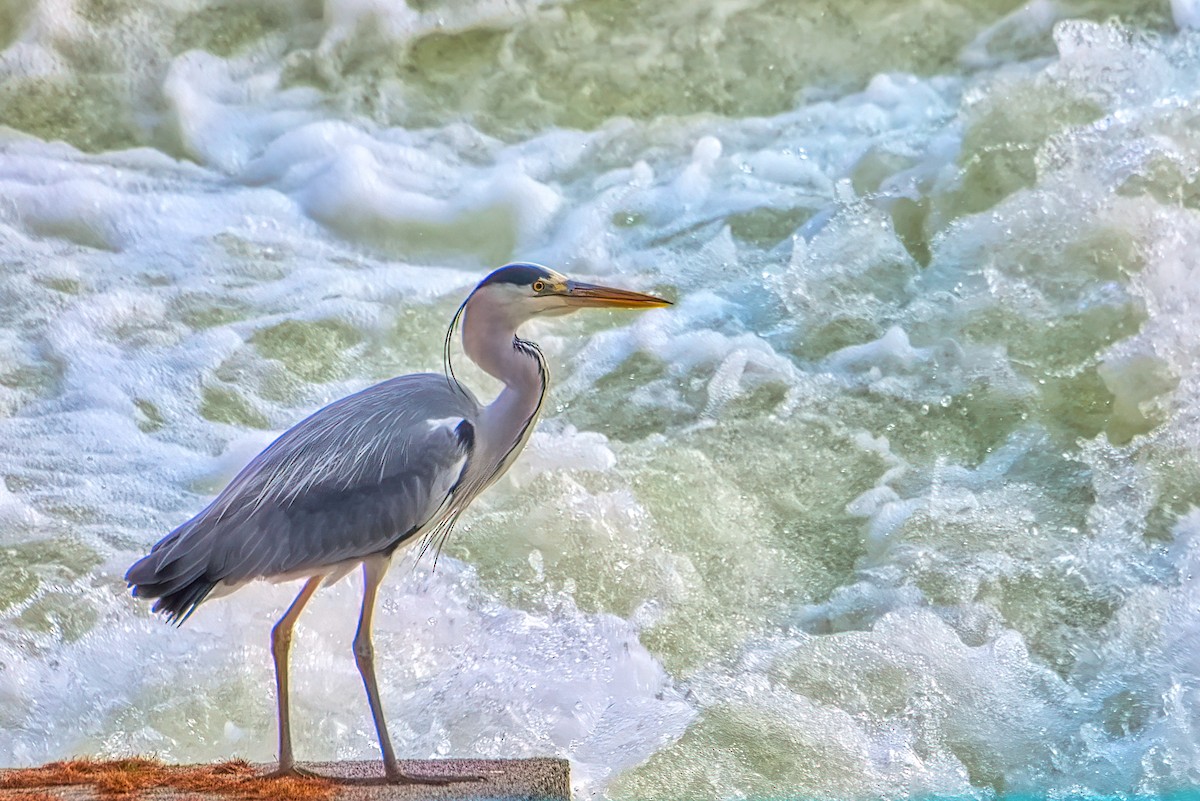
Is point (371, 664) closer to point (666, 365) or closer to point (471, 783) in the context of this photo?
point (471, 783)

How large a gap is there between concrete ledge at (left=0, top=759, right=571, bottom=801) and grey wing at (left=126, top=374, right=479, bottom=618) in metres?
0.30

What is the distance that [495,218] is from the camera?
5.58 m

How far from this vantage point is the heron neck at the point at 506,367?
2.61m

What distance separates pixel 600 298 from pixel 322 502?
0.62 m

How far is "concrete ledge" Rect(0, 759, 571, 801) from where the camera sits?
232 cm

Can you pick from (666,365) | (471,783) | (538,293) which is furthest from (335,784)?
(666,365)

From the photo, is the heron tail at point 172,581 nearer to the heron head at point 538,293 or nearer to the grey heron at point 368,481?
the grey heron at point 368,481

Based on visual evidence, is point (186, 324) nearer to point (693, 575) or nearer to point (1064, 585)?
point (693, 575)

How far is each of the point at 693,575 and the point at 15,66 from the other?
394cm

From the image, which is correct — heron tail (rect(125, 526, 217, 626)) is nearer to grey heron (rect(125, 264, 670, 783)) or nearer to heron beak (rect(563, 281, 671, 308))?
grey heron (rect(125, 264, 670, 783))

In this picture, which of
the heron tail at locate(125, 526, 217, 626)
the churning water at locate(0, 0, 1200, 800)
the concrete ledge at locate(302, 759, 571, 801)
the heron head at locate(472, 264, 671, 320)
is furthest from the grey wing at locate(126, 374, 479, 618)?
the churning water at locate(0, 0, 1200, 800)

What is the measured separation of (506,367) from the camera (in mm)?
2619

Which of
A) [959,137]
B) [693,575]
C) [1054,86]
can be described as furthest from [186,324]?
[1054,86]

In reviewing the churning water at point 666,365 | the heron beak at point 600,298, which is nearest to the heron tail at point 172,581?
the heron beak at point 600,298
